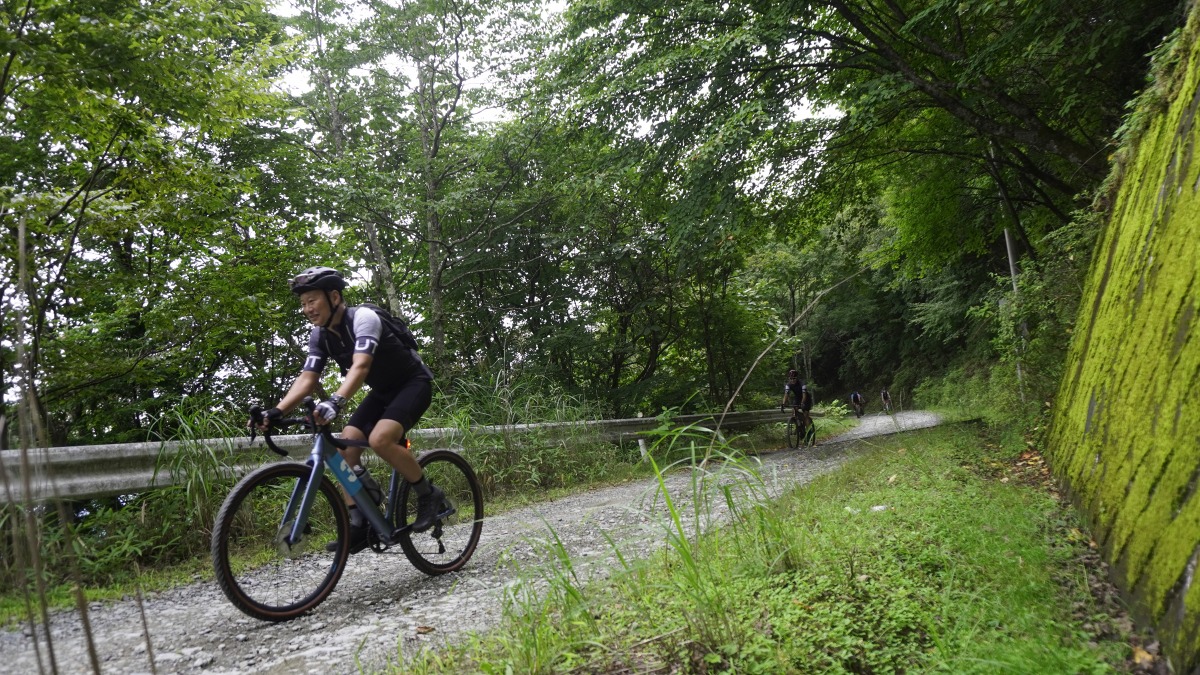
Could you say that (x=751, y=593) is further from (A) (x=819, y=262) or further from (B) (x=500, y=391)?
(A) (x=819, y=262)

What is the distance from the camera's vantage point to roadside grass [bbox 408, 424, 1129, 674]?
Result: 230cm

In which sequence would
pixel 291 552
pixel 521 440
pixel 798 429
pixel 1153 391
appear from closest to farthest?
pixel 1153 391 < pixel 291 552 < pixel 521 440 < pixel 798 429

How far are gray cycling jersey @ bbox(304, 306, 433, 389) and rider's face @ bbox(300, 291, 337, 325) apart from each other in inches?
3.3

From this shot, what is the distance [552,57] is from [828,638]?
11.5 m

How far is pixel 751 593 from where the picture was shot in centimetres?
287

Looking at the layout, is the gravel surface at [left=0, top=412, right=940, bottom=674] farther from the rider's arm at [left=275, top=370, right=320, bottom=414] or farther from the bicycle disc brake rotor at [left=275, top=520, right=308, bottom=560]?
the rider's arm at [left=275, top=370, right=320, bottom=414]

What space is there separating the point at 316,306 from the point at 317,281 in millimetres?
147

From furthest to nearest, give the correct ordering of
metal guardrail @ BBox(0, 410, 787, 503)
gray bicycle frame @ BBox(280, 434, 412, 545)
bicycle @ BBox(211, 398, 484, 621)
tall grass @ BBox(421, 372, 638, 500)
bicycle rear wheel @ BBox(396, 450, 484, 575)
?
tall grass @ BBox(421, 372, 638, 500), metal guardrail @ BBox(0, 410, 787, 503), bicycle rear wheel @ BBox(396, 450, 484, 575), gray bicycle frame @ BBox(280, 434, 412, 545), bicycle @ BBox(211, 398, 484, 621)

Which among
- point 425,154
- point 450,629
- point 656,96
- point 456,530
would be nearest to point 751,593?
point 450,629

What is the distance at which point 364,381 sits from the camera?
12.5 feet

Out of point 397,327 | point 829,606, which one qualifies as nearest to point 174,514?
point 397,327

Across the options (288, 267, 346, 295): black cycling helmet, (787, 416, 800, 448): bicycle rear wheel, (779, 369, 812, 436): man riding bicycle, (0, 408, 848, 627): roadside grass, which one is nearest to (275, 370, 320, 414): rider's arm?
(288, 267, 346, 295): black cycling helmet

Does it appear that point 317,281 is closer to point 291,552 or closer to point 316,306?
point 316,306

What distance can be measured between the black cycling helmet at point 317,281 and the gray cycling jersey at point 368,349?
0.17m
